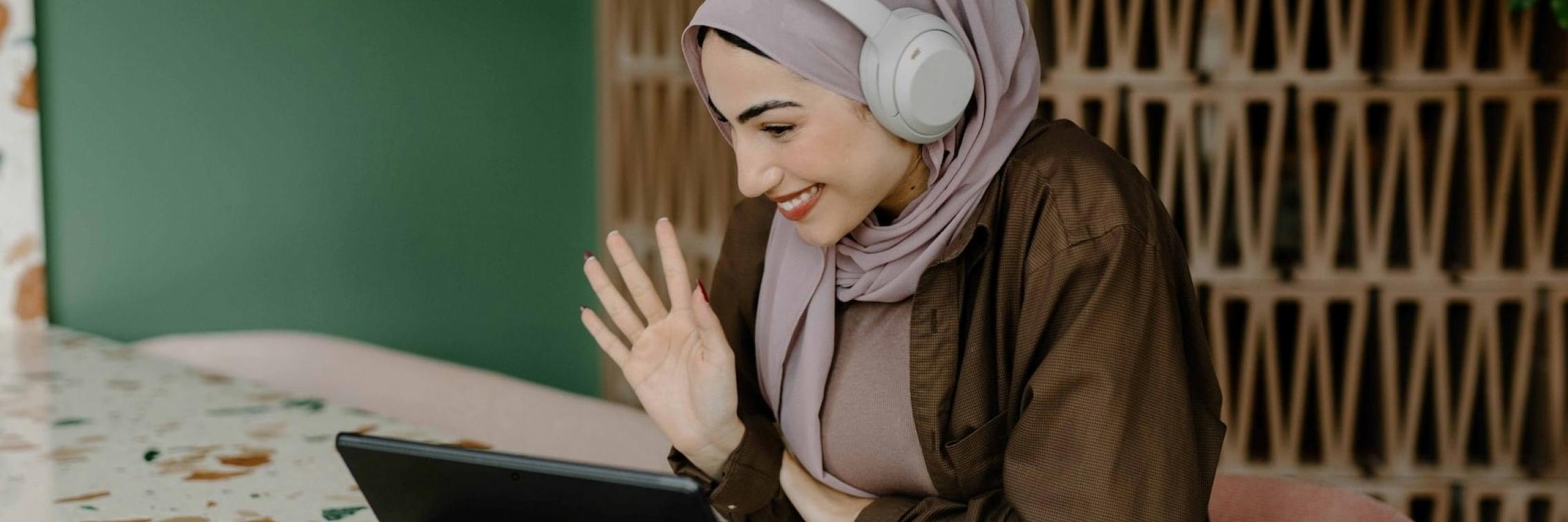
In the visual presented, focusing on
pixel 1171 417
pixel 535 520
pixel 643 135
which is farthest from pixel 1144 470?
pixel 643 135

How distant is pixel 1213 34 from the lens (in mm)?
2336

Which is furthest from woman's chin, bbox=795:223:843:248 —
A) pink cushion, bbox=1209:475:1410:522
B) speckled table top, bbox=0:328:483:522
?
speckled table top, bbox=0:328:483:522

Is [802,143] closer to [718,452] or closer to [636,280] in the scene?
[636,280]

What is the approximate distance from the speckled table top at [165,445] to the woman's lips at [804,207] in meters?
0.53

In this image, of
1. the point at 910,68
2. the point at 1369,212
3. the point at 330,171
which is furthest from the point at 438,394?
the point at 1369,212

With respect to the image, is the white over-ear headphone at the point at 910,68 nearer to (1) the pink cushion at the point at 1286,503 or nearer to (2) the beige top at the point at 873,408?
(2) the beige top at the point at 873,408

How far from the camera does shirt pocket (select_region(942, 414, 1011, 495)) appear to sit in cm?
113

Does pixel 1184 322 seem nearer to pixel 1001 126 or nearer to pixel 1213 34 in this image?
pixel 1001 126

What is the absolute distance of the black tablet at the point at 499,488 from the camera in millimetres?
902

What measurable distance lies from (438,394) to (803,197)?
139 cm

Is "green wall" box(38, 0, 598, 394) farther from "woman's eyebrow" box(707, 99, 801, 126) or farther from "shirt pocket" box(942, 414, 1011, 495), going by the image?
"shirt pocket" box(942, 414, 1011, 495)

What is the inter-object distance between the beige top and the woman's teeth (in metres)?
0.15

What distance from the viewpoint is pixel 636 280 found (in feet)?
3.87

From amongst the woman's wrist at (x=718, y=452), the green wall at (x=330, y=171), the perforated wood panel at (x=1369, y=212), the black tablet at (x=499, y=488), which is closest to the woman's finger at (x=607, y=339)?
the woman's wrist at (x=718, y=452)
